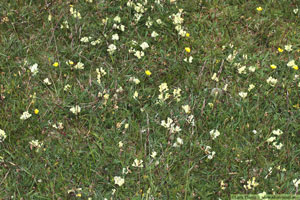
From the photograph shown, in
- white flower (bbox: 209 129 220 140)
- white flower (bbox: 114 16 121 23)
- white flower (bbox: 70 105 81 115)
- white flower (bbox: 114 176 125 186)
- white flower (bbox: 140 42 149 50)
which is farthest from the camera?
white flower (bbox: 114 16 121 23)

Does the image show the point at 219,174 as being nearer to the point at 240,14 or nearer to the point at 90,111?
the point at 90,111

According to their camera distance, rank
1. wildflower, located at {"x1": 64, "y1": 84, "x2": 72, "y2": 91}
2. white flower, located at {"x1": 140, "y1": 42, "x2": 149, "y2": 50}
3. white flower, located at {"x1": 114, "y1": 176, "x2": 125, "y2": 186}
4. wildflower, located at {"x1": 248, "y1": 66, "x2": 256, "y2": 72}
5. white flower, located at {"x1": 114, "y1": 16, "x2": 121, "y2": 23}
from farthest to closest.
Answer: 1. white flower, located at {"x1": 114, "y1": 16, "x2": 121, "y2": 23}
2. white flower, located at {"x1": 140, "y1": 42, "x2": 149, "y2": 50}
3. wildflower, located at {"x1": 248, "y1": 66, "x2": 256, "y2": 72}
4. wildflower, located at {"x1": 64, "y1": 84, "x2": 72, "y2": 91}
5. white flower, located at {"x1": 114, "y1": 176, "x2": 125, "y2": 186}

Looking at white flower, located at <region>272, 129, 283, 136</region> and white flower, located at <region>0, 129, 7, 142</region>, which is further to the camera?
white flower, located at <region>272, 129, 283, 136</region>

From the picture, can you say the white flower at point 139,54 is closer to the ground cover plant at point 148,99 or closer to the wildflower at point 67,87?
the ground cover plant at point 148,99

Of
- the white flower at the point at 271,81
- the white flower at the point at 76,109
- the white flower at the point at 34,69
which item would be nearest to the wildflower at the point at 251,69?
the white flower at the point at 271,81

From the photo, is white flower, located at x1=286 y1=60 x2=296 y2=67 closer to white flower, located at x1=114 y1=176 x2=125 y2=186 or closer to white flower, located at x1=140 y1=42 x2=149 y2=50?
white flower, located at x1=140 y1=42 x2=149 y2=50

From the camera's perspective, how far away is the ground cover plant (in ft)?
11.1

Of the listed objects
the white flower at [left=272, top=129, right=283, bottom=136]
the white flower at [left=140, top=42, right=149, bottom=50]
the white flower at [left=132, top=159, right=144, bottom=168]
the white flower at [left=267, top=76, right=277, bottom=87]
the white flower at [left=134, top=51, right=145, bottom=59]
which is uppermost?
the white flower at [left=140, top=42, right=149, bottom=50]

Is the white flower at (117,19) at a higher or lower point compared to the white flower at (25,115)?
higher

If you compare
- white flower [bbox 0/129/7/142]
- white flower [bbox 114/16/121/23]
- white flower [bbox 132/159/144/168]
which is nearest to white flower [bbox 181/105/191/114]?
white flower [bbox 132/159/144/168]

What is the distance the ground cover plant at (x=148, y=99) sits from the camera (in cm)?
339

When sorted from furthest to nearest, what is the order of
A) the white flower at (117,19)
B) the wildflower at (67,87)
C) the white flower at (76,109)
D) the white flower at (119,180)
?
the white flower at (117,19) < the wildflower at (67,87) < the white flower at (76,109) < the white flower at (119,180)

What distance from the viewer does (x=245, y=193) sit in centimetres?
335

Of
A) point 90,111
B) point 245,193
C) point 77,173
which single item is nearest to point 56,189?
point 77,173
